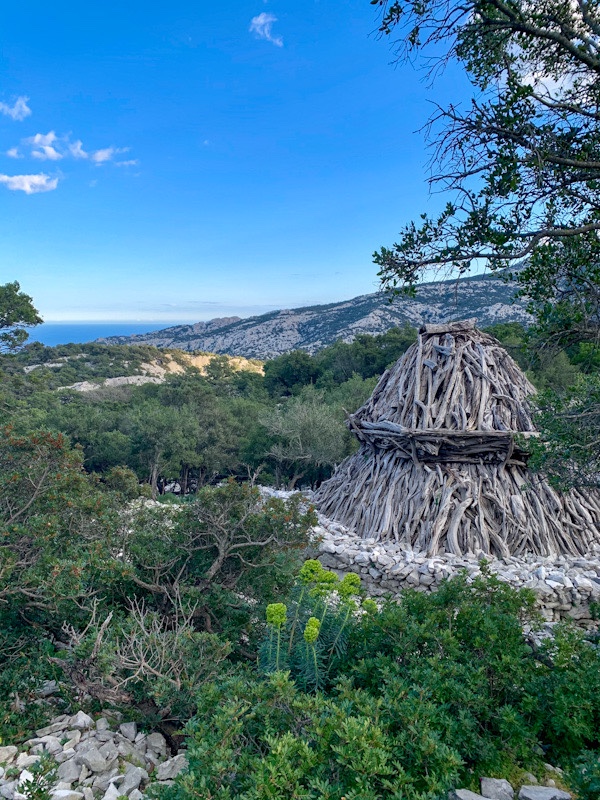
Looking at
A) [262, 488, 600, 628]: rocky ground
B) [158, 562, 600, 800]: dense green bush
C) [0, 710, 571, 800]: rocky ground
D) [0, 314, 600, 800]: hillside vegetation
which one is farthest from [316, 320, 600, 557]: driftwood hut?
[0, 710, 571, 800]: rocky ground

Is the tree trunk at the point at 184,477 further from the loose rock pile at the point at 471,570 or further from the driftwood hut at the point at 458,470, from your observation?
the loose rock pile at the point at 471,570

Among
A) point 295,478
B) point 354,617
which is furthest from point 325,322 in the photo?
point 354,617

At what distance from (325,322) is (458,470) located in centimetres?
7343

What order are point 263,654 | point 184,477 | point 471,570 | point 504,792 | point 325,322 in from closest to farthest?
1. point 504,792
2. point 263,654
3. point 471,570
4. point 184,477
5. point 325,322

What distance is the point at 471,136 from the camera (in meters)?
3.50

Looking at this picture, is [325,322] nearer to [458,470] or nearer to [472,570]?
[458,470]

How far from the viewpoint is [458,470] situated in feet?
29.1

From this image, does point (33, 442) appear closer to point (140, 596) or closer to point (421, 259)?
point (140, 596)

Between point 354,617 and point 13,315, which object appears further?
point 13,315

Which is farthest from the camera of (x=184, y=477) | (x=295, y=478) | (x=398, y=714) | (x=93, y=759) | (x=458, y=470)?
(x=184, y=477)

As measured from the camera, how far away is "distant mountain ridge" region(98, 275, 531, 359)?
5205 centimetres

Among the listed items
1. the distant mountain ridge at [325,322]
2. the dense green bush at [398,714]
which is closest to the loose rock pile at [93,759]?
the dense green bush at [398,714]

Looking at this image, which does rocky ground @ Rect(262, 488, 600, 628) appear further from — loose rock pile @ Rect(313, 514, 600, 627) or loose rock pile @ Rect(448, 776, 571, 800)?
loose rock pile @ Rect(448, 776, 571, 800)

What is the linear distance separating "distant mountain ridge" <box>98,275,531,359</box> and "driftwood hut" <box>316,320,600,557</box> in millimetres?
27986
